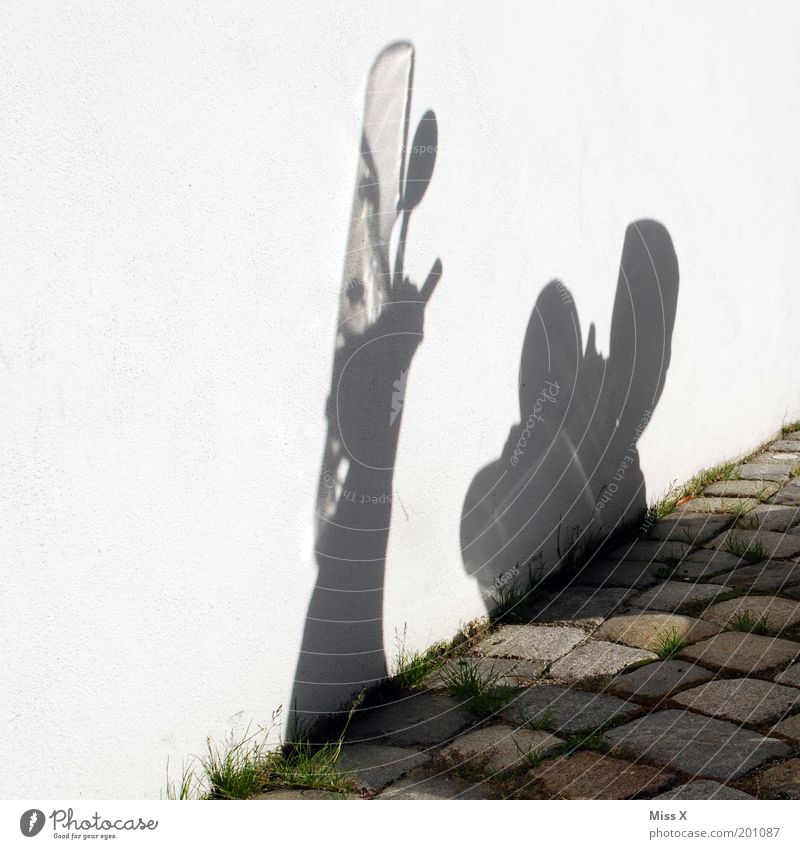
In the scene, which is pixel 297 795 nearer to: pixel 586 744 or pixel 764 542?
pixel 586 744

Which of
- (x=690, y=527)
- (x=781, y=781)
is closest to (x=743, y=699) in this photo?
(x=781, y=781)

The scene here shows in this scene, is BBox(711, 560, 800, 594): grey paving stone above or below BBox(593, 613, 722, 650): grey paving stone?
above

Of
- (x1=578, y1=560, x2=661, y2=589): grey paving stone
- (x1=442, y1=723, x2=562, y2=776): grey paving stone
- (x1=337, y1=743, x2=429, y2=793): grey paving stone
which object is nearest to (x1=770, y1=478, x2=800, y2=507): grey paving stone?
(x1=578, y1=560, x2=661, y2=589): grey paving stone

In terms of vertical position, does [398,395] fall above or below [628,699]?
above

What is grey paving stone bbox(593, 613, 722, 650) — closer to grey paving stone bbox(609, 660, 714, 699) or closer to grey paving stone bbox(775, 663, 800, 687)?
grey paving stone bbox(609, 660, 714, 699)

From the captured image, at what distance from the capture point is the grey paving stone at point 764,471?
4300mm

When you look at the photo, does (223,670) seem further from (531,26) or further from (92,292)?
(531,26)

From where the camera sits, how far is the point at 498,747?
222 cm

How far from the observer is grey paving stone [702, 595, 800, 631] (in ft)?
9.05

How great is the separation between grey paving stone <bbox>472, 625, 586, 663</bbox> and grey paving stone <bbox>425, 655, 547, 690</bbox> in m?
0.04

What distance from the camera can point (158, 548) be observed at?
2004 mm

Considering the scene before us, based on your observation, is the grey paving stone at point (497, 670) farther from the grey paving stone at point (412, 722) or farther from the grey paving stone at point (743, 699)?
the grey paving stone at point (743, 699)

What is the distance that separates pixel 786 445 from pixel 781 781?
132 inches

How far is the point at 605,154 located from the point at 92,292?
2268mm
